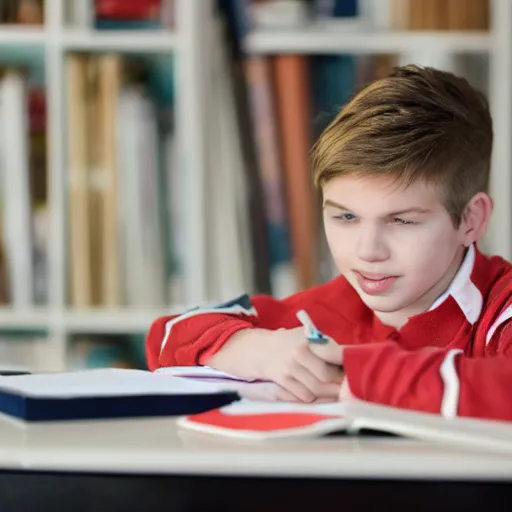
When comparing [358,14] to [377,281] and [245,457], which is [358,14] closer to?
[377,281]

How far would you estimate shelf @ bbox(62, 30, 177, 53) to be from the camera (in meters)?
2.05

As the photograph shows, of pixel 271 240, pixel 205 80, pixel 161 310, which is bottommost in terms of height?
pixel 161 310

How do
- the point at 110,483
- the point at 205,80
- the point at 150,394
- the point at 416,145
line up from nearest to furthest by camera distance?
the point at 110,483 → the point at 150,394 → the point at 416,145 → the point at 205,80

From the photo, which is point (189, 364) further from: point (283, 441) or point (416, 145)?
point (283, 441)

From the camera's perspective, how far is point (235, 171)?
6.84 ft

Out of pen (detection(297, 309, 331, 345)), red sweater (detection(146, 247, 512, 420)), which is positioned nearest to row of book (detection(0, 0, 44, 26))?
red sweater (detection(146, 247, 512, 420))

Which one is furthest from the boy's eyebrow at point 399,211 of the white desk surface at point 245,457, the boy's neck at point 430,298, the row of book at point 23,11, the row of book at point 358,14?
the row of book at point 23,11

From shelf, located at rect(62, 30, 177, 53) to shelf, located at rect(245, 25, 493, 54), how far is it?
19cm

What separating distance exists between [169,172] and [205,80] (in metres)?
0.21

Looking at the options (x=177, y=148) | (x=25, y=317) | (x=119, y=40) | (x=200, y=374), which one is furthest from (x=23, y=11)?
(x=200, y=374)

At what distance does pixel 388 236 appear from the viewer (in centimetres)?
102

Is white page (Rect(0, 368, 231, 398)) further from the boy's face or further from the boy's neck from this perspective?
the boy's neck

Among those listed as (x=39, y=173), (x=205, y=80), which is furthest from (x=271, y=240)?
(x=39, y=173)

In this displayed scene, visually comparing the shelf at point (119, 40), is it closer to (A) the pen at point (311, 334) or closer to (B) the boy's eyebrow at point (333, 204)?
(B) the boy's eyebrow at point (333, 204)
